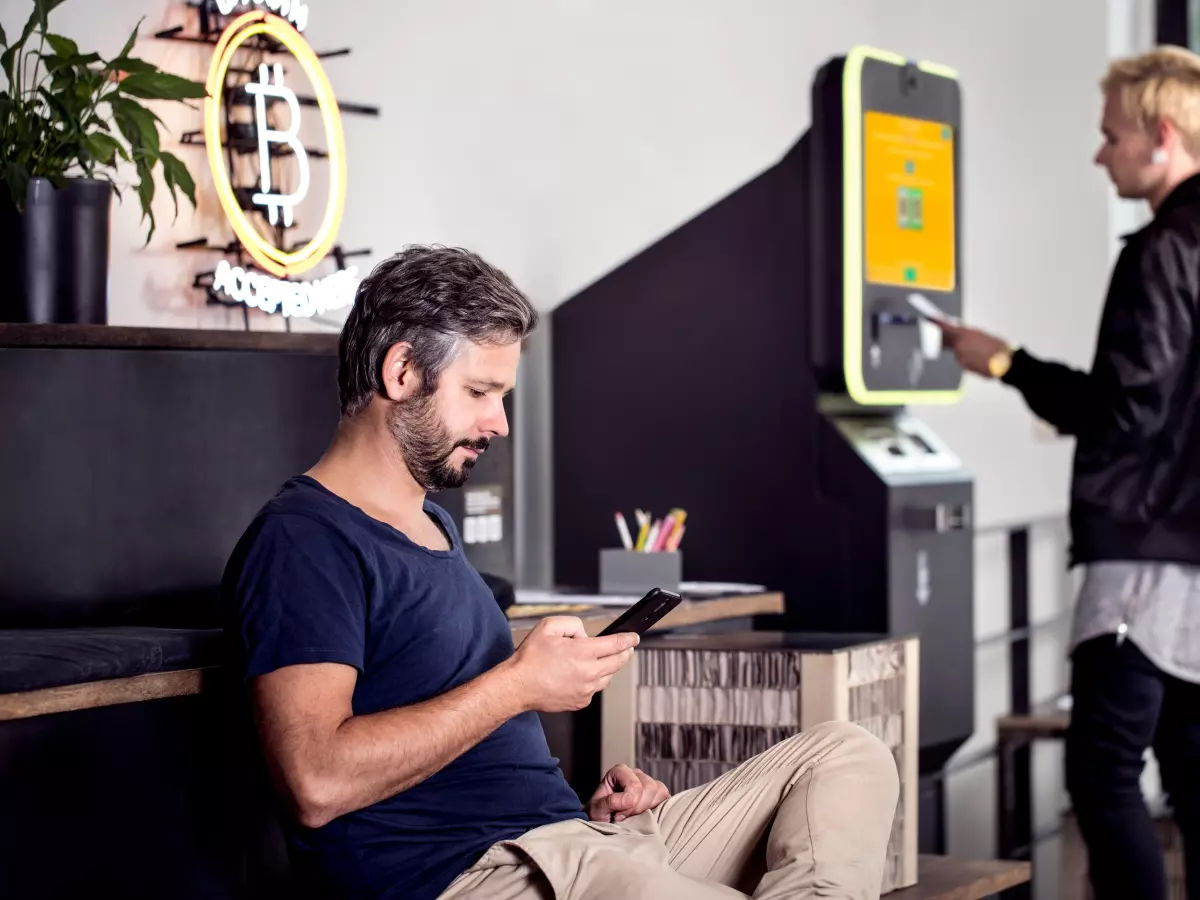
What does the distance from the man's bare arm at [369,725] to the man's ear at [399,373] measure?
31cm

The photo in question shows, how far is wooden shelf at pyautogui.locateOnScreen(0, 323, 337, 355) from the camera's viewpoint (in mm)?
2107

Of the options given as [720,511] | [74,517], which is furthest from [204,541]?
[720,511]

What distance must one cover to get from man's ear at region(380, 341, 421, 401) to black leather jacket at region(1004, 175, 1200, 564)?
136 centimetres

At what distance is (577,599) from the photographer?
9.27 ft

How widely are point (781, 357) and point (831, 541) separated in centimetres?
36

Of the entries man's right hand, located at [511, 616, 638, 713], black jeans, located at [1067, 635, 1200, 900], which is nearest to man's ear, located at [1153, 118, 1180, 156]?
black jeans, located at [1067, 635, 1200, 900]

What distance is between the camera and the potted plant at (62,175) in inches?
86.6

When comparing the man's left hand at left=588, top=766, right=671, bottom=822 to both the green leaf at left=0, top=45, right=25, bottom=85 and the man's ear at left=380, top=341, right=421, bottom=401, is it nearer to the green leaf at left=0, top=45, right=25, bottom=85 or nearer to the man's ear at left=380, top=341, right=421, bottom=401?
the man's ear at left=380, top=341, right=421, bottom=401

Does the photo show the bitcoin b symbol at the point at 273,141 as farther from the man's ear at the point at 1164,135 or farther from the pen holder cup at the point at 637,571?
the man's ear at the point at 1164,135

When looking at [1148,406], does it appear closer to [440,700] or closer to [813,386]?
[813,386]

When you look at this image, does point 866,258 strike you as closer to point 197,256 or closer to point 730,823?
point 197,256

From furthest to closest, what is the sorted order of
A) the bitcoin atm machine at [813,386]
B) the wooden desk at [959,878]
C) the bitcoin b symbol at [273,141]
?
the bitcoin atm machine at [813,386] → the bitcoin b symbol at [273,141] → the wooden desk at [959,878]

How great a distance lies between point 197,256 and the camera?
110 inches

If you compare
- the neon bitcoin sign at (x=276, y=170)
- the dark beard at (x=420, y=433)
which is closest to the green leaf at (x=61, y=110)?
the neon bitcoin sign at (x=276, y=170)
